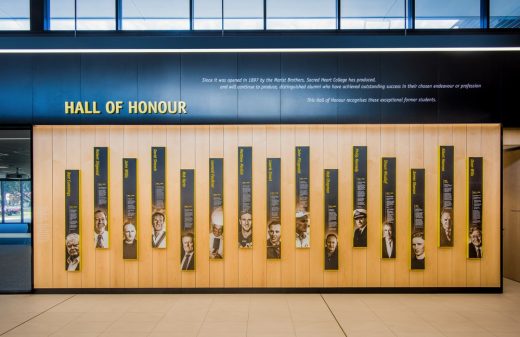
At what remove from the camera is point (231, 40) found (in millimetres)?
5203

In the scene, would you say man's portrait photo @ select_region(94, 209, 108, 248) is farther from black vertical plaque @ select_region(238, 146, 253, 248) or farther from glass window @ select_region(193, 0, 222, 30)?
glass window @ select_region(193, 0, 222, 30)

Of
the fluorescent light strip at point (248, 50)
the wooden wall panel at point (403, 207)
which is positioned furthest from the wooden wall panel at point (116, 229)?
the wooden wall panel at point (403, 207)

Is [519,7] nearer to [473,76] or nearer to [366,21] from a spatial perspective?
[473,76]

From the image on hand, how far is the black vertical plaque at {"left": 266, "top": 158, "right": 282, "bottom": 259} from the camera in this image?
554 centimetres

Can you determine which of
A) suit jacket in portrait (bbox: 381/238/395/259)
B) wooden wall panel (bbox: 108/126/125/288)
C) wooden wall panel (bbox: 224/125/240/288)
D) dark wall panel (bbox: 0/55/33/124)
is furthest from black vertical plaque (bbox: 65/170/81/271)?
suit jacket in portrait (bbox: 381/238/395/259)

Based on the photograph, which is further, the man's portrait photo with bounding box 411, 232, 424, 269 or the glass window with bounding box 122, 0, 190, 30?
the glass window with bounding box 122, 0, 190, 30

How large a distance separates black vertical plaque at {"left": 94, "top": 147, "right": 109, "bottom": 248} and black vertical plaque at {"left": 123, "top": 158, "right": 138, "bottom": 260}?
31cm

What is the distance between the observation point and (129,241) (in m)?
5.55

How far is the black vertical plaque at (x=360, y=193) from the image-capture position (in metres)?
5.55

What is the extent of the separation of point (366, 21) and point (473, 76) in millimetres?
2018

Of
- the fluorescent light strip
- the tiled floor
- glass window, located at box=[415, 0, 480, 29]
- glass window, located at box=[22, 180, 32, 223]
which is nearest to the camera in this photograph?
the tiled floor

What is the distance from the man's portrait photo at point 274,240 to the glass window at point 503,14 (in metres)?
5.22

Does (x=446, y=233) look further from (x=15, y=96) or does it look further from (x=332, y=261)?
(x=15, y=96)

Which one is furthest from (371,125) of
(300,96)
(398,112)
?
(300,96)
